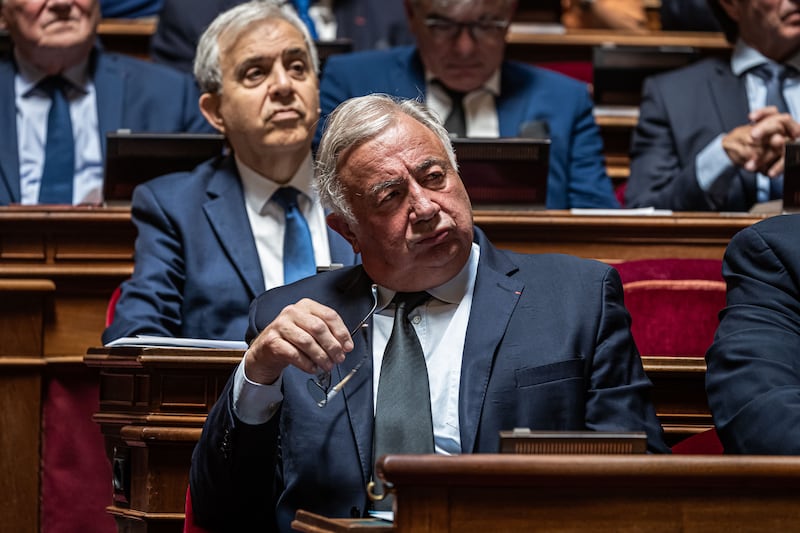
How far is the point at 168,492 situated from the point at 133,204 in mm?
745

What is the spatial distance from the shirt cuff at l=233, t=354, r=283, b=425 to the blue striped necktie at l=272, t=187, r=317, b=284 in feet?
2.28

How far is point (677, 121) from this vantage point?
3070 millimetres

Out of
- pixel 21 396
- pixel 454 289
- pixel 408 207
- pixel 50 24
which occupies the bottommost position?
pixel 21 396

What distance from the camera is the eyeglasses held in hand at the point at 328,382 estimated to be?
1.59 metres

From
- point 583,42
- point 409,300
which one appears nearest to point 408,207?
point 409,300

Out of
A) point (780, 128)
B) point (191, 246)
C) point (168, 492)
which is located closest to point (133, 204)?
point (191, 246)

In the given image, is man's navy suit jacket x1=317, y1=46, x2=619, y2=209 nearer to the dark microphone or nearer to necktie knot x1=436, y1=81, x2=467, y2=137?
necktie knot x1=436, y1=81, x2=467, y2=137

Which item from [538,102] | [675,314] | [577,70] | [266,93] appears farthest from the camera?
[577,70]

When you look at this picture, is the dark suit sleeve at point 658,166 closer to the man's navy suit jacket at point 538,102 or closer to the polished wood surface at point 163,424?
the man's navy suit jacket at point 538,102

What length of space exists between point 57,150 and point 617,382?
182cm

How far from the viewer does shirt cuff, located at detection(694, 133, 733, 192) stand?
271 cm

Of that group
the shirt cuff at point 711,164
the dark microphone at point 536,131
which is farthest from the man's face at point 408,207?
the shirt cuff at point 711,164

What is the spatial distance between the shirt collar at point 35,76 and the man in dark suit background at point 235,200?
66 cm

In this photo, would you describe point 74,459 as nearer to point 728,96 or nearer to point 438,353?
point 438,353
